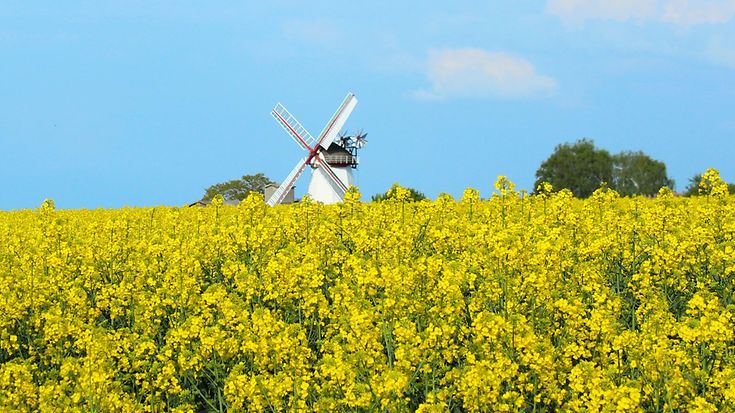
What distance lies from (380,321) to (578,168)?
281ft

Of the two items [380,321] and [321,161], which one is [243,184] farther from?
[380,321]

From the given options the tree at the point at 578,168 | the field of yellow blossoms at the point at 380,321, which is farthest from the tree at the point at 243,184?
the field of yellow blossoms at the point at 380,321

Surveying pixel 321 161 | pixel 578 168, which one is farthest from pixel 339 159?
pixel 578 168

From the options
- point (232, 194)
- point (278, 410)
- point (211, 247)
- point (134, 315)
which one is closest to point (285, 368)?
point (278, 410)

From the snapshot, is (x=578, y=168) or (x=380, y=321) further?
(x=578, y=168)

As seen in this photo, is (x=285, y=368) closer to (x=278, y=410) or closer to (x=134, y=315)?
(x=278, y=410)

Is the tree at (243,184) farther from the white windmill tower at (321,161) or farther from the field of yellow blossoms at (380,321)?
the field of yellow blossoms at (380,321)

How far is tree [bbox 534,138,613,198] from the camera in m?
88.9

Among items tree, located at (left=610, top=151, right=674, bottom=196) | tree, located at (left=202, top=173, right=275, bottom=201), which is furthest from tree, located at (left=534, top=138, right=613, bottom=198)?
tree, located at (left=202, top=173, right=275, bottom=201)

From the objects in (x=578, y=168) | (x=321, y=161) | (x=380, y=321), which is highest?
(x=578, y=168)

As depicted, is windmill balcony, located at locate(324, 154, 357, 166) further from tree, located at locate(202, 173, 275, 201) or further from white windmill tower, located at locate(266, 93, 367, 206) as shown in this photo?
tree, located at locate(202, 173, 275, 201)

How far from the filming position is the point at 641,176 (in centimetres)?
9238

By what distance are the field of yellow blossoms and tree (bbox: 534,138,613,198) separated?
78547mm

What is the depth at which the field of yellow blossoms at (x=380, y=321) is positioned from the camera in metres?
6.68
